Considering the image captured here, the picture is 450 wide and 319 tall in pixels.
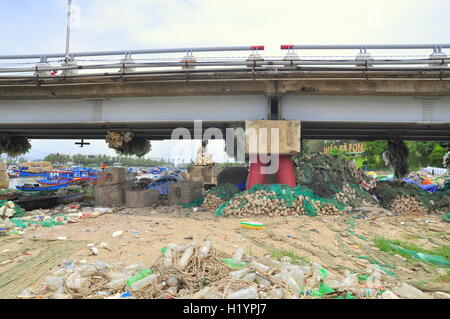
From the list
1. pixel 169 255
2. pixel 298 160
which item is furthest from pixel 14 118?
pixel 298 160

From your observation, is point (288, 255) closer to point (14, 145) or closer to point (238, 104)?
point (238, 104)

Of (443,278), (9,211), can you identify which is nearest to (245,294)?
(443,278)

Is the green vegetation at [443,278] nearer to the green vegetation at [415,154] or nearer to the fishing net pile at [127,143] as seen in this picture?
the fishing net pile at [127,143]

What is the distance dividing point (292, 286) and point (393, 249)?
3.56 meters

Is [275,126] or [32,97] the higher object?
[32,97]

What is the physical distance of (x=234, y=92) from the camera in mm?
9664

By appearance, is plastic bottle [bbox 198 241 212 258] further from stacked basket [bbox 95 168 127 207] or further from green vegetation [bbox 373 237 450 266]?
stacked basket [bbox 95 168 127 207]

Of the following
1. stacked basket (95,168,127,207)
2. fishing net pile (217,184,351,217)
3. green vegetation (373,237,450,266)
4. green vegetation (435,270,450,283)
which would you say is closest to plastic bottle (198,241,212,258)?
green vegetation (435,270,450,283)

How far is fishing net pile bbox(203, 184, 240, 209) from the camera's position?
1038cm

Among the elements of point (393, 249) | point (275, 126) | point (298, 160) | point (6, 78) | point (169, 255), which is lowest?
point (393, 249)

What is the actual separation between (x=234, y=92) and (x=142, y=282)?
8029 millimetres

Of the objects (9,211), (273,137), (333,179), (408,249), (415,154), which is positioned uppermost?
(415,154)
